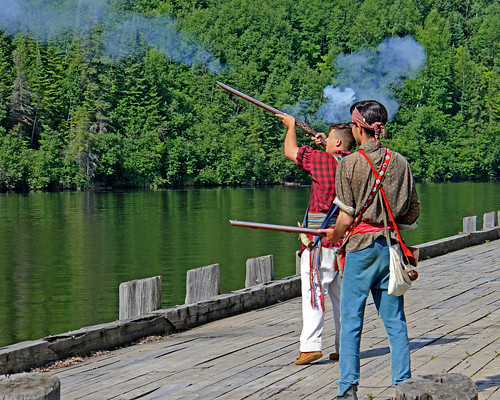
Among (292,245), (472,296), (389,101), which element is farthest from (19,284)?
(389,101)

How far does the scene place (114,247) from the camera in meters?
38.7

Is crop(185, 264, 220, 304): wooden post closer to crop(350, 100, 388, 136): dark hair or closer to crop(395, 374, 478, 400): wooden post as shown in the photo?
crop(350, 100, 388, 136): dark hair

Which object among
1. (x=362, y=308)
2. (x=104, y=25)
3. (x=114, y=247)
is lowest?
(x=114, y=247)

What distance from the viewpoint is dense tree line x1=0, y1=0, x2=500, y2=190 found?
9801 centimetres

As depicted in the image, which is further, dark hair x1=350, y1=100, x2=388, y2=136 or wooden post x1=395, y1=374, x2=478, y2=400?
dark hair x1=350, y1=100, x2=388, y2=136

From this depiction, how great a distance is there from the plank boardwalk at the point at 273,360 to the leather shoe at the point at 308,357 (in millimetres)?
59

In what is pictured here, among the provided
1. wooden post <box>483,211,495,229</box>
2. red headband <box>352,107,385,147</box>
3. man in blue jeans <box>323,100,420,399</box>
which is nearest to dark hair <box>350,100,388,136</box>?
red headband <box>352,107,385,147</box>

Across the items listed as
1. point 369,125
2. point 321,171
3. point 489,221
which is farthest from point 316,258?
point 489,221

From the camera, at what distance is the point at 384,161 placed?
597cm

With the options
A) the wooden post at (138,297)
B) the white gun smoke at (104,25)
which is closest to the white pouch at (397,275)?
the wooden post at (138,297)

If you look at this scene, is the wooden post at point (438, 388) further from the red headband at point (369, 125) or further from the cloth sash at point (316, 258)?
the cloth sash at point (316, 258)

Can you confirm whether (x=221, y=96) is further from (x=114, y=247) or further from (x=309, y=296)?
(x=309, y=296)

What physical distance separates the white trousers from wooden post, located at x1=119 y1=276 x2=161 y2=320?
240cm

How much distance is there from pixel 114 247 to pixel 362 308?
3333cm
